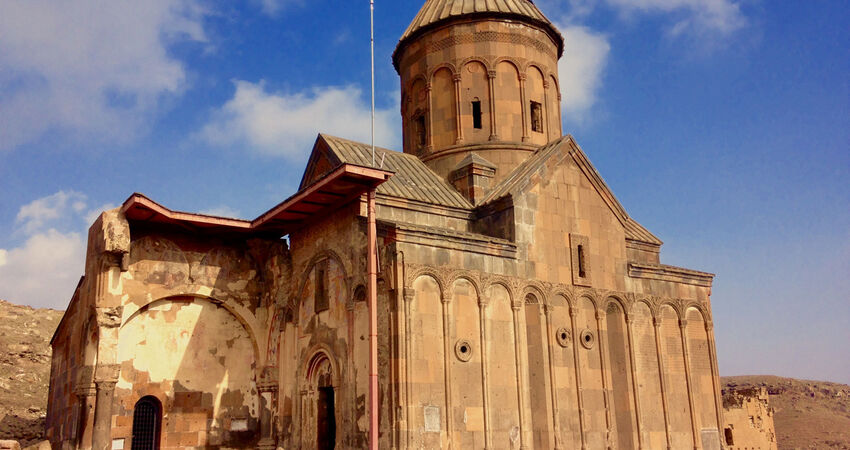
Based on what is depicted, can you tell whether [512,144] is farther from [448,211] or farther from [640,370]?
[640,370]

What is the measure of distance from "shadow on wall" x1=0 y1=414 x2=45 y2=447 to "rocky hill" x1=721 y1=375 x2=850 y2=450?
37377mm

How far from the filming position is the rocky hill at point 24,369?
22.3 m

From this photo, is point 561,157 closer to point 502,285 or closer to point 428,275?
point 502,285

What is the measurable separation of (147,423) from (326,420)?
450 cm

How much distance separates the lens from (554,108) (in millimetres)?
21109

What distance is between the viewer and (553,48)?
21609 mm

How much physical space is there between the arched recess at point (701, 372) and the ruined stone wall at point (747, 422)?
372 inches

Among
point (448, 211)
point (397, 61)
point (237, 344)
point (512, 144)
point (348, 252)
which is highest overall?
point (397, 61)

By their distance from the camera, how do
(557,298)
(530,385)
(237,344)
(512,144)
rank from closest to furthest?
(530,385) → (557,298) → (237,344) → (512,144)

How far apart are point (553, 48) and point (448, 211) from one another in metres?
7.80

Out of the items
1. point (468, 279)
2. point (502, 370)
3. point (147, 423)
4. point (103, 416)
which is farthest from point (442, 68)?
point (103, 416)

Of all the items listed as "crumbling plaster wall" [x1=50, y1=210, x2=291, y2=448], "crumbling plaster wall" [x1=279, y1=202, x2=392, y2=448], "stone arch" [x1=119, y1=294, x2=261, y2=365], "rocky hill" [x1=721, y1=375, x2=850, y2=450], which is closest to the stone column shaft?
"crumbling plaster wall" [x1=50, y1=210, x2=291, y2=448]

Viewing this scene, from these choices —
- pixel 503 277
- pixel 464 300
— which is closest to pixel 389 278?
pixel 464 300

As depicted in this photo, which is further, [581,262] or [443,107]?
[443,107]
